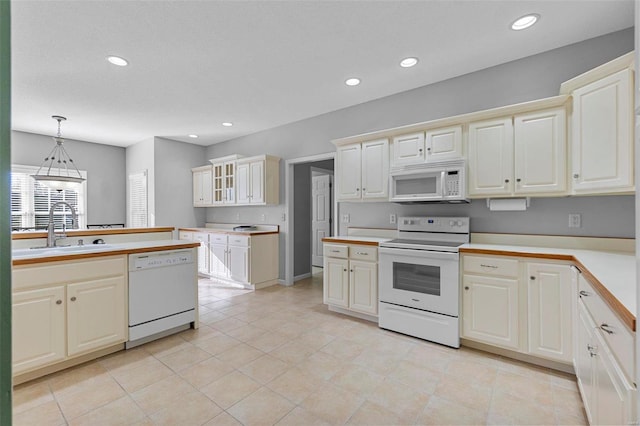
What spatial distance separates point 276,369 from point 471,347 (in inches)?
68.6

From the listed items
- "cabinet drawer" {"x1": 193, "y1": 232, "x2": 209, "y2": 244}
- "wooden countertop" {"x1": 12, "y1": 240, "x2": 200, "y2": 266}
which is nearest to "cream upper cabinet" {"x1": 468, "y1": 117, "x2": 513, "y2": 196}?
"wooden countertop" {"x1": 12, "y1": 240, "x2": 200, "y2": 266}

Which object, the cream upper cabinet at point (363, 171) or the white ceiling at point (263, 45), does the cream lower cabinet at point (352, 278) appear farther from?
the white ceiling at point (263, 45)

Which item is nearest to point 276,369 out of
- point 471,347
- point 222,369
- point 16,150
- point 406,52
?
point 222,369

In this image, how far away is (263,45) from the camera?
2627 mm

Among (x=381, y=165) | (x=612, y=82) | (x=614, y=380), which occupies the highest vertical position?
(x=612, y=82)

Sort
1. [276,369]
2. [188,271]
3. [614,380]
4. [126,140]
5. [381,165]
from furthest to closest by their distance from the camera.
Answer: [126,140] → [381,165] → [188,271] → [276,369] → [614,380]

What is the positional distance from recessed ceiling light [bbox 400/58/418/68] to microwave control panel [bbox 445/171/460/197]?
3.79 feet

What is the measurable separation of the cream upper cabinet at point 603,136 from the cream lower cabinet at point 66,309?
3780 mm

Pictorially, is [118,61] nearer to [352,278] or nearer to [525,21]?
[352,278]

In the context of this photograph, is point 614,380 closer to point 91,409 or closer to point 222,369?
point 222,369

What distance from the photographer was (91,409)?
6.22ft

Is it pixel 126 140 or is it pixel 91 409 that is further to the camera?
pixel 126 140

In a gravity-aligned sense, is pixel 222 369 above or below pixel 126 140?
below

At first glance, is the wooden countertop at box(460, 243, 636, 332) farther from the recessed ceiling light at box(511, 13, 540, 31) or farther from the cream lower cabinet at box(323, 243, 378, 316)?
the recessed ceiling light at box(511, 13, 540, 31)
